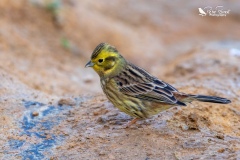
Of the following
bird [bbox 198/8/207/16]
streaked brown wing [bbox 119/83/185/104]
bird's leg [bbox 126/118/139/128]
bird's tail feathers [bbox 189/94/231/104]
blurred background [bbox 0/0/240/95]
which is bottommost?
bird's leg [bbox 126/118/139/128]

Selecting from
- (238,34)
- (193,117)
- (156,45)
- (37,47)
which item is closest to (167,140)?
(193,117)

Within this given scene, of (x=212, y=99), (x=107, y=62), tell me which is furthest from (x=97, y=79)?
(x=212, y=99)

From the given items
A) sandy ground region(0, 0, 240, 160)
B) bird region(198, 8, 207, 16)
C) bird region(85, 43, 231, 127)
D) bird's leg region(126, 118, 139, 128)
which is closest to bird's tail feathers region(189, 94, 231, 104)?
bird region(85, 43, 231, 127)

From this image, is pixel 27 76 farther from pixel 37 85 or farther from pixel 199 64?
pixel 199 64

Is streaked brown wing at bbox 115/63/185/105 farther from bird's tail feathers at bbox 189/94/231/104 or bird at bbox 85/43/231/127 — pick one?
bird's tail feathers at bbox 189/94/231/104

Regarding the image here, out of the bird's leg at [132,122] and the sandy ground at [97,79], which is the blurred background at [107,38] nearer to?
the sandy ground at [97,79]
